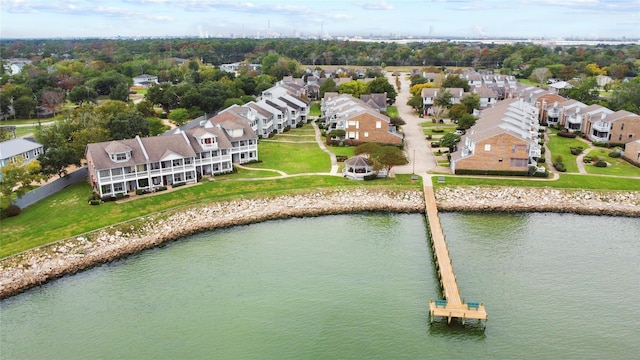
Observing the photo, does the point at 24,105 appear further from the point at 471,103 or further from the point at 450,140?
the point at 471,103

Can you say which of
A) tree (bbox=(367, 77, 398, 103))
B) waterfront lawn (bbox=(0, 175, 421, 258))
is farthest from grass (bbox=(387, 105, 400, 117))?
waterfront lawn (bbox=(0, 175, 421, 258))

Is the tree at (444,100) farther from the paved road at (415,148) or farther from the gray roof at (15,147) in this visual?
the gray roof at (15,147)

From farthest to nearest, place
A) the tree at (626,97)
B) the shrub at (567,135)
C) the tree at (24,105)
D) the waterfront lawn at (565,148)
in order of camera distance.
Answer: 1. the tree at (24,105)
2. the tree at (626,97)
3. the shrub at (567,135)
4. the waterfront lawn at (565,148)

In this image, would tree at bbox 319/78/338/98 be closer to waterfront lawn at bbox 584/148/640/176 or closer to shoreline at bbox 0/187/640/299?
waterfront lawn at bbox 584/148/640/176

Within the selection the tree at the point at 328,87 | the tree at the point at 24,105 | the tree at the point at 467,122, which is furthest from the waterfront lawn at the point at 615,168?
the tree at the point at 24,105

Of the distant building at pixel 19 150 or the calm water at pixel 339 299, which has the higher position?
the distant building at pixel 19 150

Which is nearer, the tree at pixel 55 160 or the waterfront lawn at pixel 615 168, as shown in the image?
the tree at pixel 55 160

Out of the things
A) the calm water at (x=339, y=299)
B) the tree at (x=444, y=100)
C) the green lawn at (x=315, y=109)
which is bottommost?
the calm water at (x=339, y=299)

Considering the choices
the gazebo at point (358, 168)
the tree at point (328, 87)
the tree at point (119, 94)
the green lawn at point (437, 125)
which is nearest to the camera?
the gazebo at point (358, 168)
